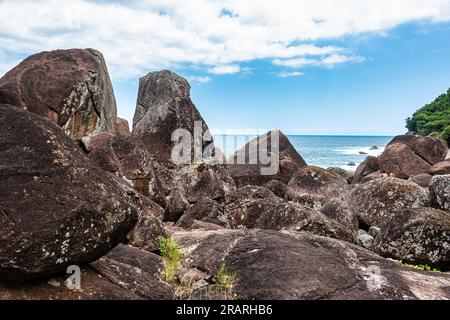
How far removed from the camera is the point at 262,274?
261 inches

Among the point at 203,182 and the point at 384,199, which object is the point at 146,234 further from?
the point at 203,182

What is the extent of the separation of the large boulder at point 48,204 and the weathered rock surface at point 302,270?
178 cm

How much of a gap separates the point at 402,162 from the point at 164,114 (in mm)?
19695

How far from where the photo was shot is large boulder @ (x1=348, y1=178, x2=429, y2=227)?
15.9 metres


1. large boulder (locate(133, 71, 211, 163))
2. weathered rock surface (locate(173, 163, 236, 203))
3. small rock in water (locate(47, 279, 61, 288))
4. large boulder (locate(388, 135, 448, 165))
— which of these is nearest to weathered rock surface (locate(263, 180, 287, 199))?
weathered rock surface (locate(173, 163, 236, 203))

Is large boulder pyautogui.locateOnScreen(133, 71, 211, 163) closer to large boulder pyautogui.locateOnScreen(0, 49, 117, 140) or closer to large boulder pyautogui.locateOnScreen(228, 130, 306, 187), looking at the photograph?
large boulder pyautogui.locateOnScreen(0, 49, 117, 140)

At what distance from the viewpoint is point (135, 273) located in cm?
672

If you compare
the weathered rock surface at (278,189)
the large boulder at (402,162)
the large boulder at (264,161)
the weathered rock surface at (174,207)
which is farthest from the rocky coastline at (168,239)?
the large boulder at (402,162)

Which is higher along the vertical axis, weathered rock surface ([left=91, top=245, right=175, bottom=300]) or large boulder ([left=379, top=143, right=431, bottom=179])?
large boulder ([left=379, top=143, right=431, bottom=179])

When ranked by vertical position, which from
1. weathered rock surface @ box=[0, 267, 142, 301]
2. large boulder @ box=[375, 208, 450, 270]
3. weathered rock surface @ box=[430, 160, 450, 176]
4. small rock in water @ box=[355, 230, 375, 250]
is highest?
weathered rock surface @ box=[430, 160, 450, 176]

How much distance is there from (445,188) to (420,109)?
88.4m

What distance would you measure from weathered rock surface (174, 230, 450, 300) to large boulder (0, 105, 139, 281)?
1.78 metres

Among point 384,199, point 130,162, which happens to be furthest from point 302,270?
point 384,199

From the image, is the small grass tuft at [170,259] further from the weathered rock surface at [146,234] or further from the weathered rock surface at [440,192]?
the weathered rock surface at [440,192]
